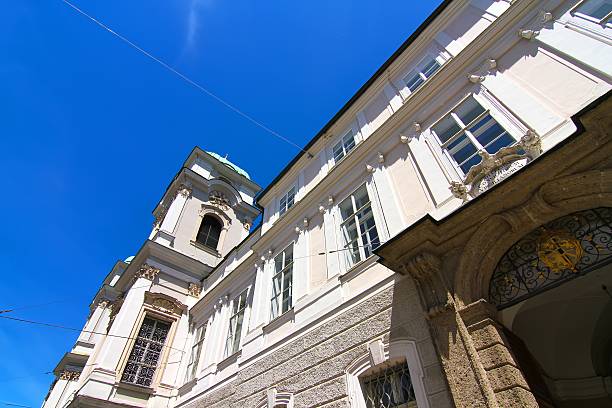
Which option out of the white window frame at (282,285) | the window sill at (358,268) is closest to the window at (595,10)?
the window sill at (358,268)

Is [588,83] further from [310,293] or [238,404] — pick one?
[238,404]

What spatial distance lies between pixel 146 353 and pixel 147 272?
3541 mm

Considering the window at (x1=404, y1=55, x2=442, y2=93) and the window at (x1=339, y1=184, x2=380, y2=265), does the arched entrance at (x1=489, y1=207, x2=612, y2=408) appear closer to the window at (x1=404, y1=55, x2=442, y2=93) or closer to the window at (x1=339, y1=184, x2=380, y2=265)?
the window at (x1=339, y1=184, x2=380, y2=265)

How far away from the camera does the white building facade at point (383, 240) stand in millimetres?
5707

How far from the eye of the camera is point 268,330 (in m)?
9.60

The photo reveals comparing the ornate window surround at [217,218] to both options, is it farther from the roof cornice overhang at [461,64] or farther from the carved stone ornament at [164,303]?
the roof cornice overhang at [461,64]

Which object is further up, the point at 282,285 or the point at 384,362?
the point at 282,285

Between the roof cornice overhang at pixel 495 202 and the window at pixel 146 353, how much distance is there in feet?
39.1

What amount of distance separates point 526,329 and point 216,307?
34.9ft

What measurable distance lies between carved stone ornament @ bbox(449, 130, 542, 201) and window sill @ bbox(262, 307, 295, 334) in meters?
5.10

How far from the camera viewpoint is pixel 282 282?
34.2ft

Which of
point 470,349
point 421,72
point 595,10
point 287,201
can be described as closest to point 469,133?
point 595,10

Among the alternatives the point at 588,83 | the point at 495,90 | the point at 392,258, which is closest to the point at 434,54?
the point at 495,90

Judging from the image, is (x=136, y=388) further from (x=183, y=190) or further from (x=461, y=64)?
(x=461, y=64)
